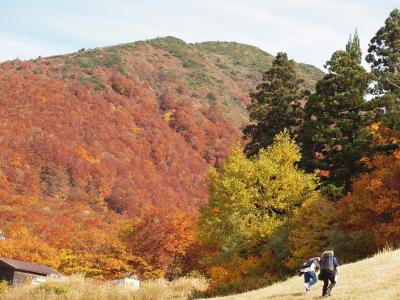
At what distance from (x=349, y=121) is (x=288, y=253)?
44.6 feet

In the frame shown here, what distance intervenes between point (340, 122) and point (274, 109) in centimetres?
1165

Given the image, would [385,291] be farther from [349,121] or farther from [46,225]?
[46,225]

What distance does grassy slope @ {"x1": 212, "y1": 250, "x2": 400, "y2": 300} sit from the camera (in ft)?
88.0

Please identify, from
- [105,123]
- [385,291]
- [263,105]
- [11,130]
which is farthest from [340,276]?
[105,123]

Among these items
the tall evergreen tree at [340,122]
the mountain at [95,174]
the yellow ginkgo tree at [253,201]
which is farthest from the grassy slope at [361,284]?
the mountain at [95,174]

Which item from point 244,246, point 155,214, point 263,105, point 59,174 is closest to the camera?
point 244,246

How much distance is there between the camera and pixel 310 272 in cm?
2952

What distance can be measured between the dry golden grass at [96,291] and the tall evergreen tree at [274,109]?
1724 centimetres

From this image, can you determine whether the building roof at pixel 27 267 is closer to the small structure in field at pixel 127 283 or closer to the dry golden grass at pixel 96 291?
the dry golden grass at pixel 96 291

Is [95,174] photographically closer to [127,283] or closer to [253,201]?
[127,283]

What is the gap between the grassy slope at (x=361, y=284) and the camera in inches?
1056

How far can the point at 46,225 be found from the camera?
102m

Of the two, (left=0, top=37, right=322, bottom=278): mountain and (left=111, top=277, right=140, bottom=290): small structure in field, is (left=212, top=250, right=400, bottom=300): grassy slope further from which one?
(left=0, top=37, right=322, bottom=278): mountain

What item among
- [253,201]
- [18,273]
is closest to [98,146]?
[18,273]
